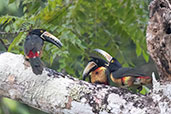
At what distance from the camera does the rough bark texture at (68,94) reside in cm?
246

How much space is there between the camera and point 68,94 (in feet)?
8.54

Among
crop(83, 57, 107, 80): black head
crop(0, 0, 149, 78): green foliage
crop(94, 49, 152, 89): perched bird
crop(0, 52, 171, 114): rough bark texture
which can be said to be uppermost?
crop(0, 0, 149, 78): green foliage

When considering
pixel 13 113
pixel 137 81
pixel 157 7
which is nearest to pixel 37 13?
pixel 137 81

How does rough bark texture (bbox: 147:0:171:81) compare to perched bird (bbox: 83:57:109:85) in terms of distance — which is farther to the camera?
perched bird (bbox: 83:57:109:85)

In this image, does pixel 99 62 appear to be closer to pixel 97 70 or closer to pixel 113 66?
pixel 97 70

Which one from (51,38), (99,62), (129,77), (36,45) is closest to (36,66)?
(36,45)

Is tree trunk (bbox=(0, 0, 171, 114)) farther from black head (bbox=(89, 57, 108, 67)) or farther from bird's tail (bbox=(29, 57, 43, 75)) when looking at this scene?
black head (bbox=(89, 57, 108, 67))

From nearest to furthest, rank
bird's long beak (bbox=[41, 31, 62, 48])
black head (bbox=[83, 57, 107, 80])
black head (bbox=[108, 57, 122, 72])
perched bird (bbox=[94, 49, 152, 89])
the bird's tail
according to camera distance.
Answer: the bird's tail
perched bird (bbox=[94, 49, 152, 89])
bird's long beak (bbox=[41, 31, 62, 48])
black head (bbox=[108, 57, 122, 72])
black head (bbox=[83, 57, 107, 80])

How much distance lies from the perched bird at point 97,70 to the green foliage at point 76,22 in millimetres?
185

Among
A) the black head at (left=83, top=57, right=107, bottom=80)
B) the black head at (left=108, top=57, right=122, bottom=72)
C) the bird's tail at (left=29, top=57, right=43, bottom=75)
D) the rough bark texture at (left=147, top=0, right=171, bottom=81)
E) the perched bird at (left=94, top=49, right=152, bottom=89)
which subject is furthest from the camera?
the black head at (left=83, top=57, right=107, bottom=80)

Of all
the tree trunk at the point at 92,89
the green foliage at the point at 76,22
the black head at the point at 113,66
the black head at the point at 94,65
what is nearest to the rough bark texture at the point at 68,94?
the tree trunk at the point at 92,89

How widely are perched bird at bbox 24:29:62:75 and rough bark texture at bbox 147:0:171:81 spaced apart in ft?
2.96

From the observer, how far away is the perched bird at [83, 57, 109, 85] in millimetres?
3637

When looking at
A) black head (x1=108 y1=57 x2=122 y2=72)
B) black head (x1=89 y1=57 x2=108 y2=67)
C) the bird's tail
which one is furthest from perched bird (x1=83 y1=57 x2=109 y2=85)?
the bird's tail
